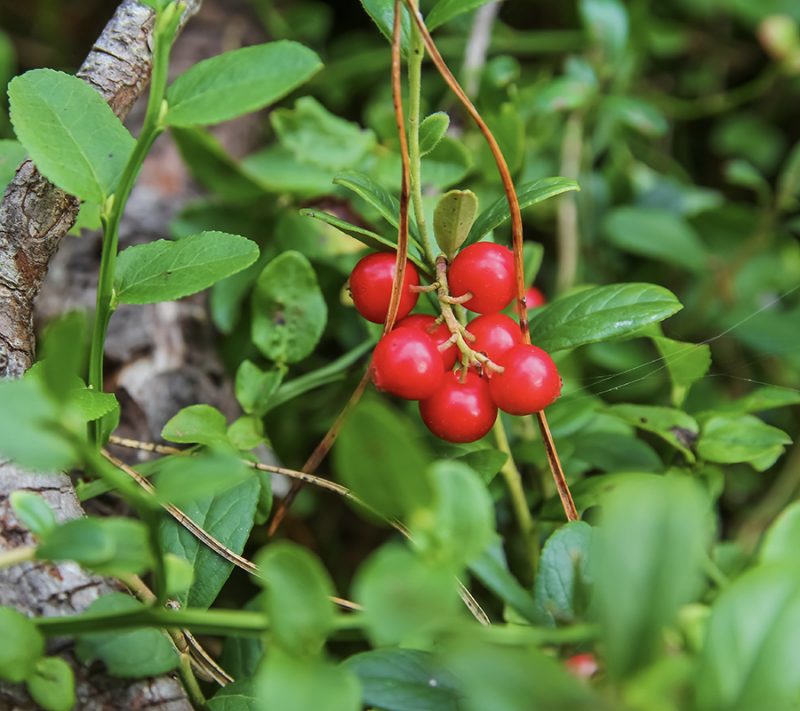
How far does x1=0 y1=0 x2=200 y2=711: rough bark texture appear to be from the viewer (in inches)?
35.6

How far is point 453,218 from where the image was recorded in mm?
1043

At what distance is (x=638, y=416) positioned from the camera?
4.24 feet

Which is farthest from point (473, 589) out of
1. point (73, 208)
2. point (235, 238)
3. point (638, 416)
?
point (73, 208)

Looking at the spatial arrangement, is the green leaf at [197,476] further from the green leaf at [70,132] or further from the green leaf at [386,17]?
the green leaf at [386,17]

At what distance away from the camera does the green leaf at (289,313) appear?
1376mm

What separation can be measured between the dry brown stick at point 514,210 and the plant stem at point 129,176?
0.94 ft

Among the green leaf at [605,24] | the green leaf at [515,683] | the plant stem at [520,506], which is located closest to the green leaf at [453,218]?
the plant stem at [520,506]

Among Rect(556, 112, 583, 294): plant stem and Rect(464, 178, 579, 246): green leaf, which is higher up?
Rect(464, 178, 579, 246): green leaf

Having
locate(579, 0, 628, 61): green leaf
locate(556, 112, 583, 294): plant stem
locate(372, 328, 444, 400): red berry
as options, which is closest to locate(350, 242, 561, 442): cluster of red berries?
locate(372, 328, 444, 400): red berry

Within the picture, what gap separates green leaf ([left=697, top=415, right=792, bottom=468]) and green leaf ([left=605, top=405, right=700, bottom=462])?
2 cm

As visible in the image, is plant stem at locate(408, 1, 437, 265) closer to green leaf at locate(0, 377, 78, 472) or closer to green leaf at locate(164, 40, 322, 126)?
green leaf at locate(164, 40, 322, 126)

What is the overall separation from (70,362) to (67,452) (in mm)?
78

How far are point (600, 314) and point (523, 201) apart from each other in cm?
19

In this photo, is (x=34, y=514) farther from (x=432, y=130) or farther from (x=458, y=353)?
(x=432, y=130)
